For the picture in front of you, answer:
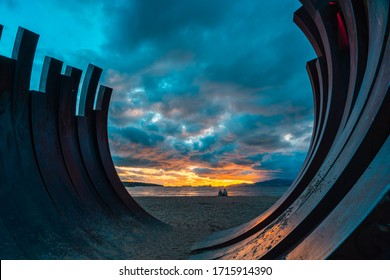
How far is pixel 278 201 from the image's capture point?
5.02 m

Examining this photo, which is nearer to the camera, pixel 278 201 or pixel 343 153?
pixel 343 153

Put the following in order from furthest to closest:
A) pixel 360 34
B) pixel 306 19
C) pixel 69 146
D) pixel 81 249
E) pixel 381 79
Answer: pixel 69 146
pixel 306 19
pixel 81 249
pixel 360 34
pixel 381 79

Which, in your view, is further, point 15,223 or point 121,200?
point 121,200

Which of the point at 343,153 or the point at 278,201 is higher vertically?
the point at 343,153

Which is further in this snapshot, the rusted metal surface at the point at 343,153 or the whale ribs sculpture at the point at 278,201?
the whale ribs sculpture at the point at 278,201

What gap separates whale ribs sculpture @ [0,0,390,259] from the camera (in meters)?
1.92

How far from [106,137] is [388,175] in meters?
7.17

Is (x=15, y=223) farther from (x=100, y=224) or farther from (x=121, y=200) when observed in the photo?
(x=121, y=200)

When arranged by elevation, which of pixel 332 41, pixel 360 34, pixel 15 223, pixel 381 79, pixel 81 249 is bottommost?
pixel 81 249

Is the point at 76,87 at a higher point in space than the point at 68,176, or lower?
higher

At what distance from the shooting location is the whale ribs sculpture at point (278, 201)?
192cm

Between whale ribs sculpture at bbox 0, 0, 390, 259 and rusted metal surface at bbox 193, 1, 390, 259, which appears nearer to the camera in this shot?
rusted metal surface at bbox 193, 1, 390, 259

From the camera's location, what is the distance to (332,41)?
436 centimetres
